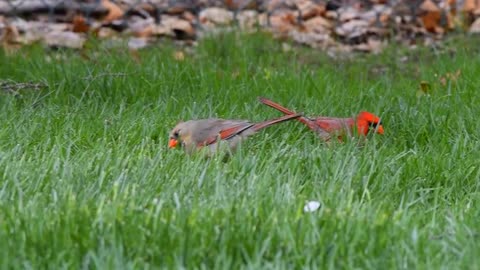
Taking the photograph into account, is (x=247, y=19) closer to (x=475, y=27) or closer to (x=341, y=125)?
(x=475, y=27)

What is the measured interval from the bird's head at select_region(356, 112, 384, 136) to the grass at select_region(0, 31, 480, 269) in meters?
0.07

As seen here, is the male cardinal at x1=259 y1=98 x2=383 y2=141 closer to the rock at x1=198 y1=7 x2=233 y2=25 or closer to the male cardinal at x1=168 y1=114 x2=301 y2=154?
the male cardinal at x1=168 y1=114 x2=301 y2=154

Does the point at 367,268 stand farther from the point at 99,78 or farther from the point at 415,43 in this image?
the point at 415,43

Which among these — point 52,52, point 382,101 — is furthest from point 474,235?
point 52,52

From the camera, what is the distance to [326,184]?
384cm

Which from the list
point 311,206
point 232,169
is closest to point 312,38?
point 232,169

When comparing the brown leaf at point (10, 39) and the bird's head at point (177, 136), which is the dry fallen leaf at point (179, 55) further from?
the bird's head at point (177, 136)

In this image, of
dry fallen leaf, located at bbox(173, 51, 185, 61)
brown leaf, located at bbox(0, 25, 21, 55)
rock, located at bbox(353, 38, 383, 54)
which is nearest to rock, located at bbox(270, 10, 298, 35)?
rock, located at bbox(353, 38, 383, 54)

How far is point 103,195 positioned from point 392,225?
100 cm

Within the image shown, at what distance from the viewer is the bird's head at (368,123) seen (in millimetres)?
4680

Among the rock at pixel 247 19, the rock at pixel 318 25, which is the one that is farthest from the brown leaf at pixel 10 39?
the rock at pixel 318 25

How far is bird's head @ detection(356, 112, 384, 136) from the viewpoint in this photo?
468cm

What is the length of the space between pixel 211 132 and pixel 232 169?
647 millimetres

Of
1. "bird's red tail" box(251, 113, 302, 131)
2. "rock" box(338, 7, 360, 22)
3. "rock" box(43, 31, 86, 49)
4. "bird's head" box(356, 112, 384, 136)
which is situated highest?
"bird's red tail" box(251, 113, 302, 131)
